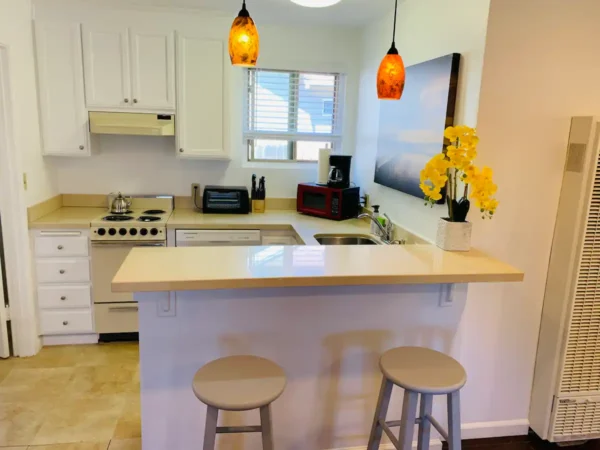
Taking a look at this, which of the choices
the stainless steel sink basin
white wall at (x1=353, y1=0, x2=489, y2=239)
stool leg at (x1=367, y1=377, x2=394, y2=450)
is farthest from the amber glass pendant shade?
the stainless steel sink basin

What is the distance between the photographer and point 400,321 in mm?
2064

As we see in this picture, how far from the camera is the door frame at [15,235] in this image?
112 inches

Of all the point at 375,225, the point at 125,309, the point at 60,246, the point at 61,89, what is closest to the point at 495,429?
the point at 375,225

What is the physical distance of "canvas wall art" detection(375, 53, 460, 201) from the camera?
2.33m

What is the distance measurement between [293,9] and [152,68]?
1.16 metres

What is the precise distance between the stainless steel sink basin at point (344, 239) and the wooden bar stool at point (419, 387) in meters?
1.38

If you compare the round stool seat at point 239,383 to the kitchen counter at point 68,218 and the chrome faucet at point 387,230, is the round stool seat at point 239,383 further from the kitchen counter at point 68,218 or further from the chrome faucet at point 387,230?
the kitchen counter at point 68,218

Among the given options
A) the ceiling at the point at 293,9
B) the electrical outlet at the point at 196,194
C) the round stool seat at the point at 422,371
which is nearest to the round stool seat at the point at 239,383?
the round stool seat at the point at 422,371

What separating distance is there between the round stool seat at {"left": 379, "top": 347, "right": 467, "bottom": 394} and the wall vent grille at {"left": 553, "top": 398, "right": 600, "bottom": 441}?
1038 mm

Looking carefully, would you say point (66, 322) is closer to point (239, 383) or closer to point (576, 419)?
point (239, 383)

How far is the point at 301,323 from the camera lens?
1.98 m

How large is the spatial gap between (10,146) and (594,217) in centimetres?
342

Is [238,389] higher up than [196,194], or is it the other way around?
[196,194]

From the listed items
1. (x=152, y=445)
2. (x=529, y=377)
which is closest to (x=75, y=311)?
(x=152, y=445)
